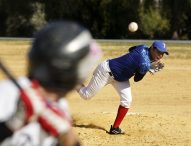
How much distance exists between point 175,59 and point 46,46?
793 inches

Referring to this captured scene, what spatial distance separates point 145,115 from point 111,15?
31410mm

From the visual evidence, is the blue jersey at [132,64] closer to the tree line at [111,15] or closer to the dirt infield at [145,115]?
the dirt infield at [145,115]

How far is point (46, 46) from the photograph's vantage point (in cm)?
213

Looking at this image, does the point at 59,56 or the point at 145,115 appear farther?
the point at 145,115

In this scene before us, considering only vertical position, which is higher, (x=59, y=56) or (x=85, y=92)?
(x=59, y=56)

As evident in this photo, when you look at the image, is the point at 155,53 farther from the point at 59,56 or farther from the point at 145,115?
the point at 59,56

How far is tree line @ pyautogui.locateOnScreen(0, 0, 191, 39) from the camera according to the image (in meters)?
41.8

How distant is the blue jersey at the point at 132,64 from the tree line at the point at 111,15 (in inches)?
1208

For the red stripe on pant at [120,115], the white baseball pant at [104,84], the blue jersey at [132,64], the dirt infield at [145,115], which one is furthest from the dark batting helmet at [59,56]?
the red stripe on pant at [120,115]

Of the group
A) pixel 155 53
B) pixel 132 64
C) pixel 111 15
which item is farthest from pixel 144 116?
pixel 111 15

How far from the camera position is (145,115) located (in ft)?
37.5

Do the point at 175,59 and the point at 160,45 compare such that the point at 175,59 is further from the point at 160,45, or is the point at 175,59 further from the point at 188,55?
the point at 160,45

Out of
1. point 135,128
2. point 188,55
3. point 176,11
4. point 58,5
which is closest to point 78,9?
point 58,5

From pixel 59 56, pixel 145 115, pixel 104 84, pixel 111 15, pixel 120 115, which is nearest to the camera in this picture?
pixel 59 56
